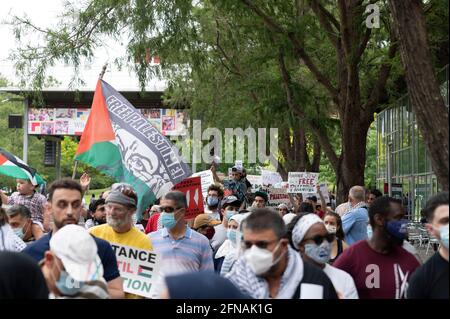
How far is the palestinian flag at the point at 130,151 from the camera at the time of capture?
1129 cm

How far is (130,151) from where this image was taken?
11.5 m

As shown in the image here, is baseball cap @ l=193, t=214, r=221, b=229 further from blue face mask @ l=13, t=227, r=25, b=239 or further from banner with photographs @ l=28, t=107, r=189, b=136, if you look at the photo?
banner with photographs @ l=28, t=107, r=189, b=136

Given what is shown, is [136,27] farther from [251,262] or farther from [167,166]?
[251,262]

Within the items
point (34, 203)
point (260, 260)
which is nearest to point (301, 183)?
point (34, 203)

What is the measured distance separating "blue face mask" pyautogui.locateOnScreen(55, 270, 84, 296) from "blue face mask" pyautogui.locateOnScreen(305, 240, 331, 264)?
177 centimetres

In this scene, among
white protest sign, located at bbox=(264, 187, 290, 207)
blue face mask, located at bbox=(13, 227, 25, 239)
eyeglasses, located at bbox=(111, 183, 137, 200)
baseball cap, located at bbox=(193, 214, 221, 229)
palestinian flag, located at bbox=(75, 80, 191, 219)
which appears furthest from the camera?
white protest sign, located at bbox=(264, 187, 290, 207)

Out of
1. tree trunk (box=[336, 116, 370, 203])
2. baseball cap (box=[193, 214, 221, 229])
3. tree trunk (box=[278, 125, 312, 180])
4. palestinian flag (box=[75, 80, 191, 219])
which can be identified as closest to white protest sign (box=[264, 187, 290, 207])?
tree trunk (box=[336, 116, 370, 203])

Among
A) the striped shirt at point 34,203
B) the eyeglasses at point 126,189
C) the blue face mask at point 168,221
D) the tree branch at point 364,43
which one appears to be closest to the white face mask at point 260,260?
the blue face mask at point 168,221

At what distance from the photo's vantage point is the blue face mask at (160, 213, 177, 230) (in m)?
8.98

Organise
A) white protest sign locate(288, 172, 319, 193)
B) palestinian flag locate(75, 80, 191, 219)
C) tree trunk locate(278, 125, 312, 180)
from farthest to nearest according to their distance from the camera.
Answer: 1. tree trunk locate(278, 125, 312, 180)
2. white protest sign locate(288, 172, 319, 193)
3. palestinian flag locate(75, 80, 191, 219)

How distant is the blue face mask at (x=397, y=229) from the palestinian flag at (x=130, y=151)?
4.41 m

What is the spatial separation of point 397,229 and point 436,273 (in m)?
1.78

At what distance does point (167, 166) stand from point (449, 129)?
18.4 feet
